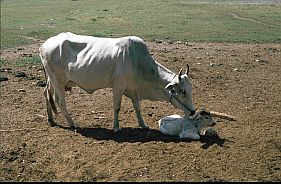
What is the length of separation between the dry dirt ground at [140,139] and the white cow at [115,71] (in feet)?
2.33

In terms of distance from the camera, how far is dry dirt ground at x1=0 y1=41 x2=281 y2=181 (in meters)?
7.37

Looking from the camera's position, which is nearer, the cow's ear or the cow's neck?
the cow's ear

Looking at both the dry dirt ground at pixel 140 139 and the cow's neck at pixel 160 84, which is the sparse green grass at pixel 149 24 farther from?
the cow's neck at pixel 160 84

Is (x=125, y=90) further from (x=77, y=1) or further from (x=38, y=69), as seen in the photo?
(x=77, y=1)

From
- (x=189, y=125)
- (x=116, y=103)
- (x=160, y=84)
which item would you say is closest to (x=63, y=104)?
(x=116, y=103)

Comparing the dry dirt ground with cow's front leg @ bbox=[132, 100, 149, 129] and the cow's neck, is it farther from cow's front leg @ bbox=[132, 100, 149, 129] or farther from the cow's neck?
the cow's neck

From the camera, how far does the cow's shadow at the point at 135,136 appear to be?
28.2 feet

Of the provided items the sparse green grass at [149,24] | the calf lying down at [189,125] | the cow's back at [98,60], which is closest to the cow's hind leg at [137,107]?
the cow's back at [98,60]

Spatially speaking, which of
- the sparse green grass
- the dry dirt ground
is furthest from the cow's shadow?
the sparse green grass

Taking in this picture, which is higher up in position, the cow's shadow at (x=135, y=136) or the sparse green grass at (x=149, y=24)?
the cow's shadow at (x=135, y=136)

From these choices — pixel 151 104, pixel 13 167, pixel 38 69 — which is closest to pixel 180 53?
pixel 38 69

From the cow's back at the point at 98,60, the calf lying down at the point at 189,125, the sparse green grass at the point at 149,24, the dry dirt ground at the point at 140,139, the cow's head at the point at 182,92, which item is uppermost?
the cow's back at the point at 98,60

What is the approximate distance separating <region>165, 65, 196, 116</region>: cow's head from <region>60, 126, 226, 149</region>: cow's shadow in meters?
0.61

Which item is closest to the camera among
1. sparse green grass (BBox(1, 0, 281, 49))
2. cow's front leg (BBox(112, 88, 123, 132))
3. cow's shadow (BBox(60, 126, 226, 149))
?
cow's shadow (BBox(60, 126, 226, 149))
